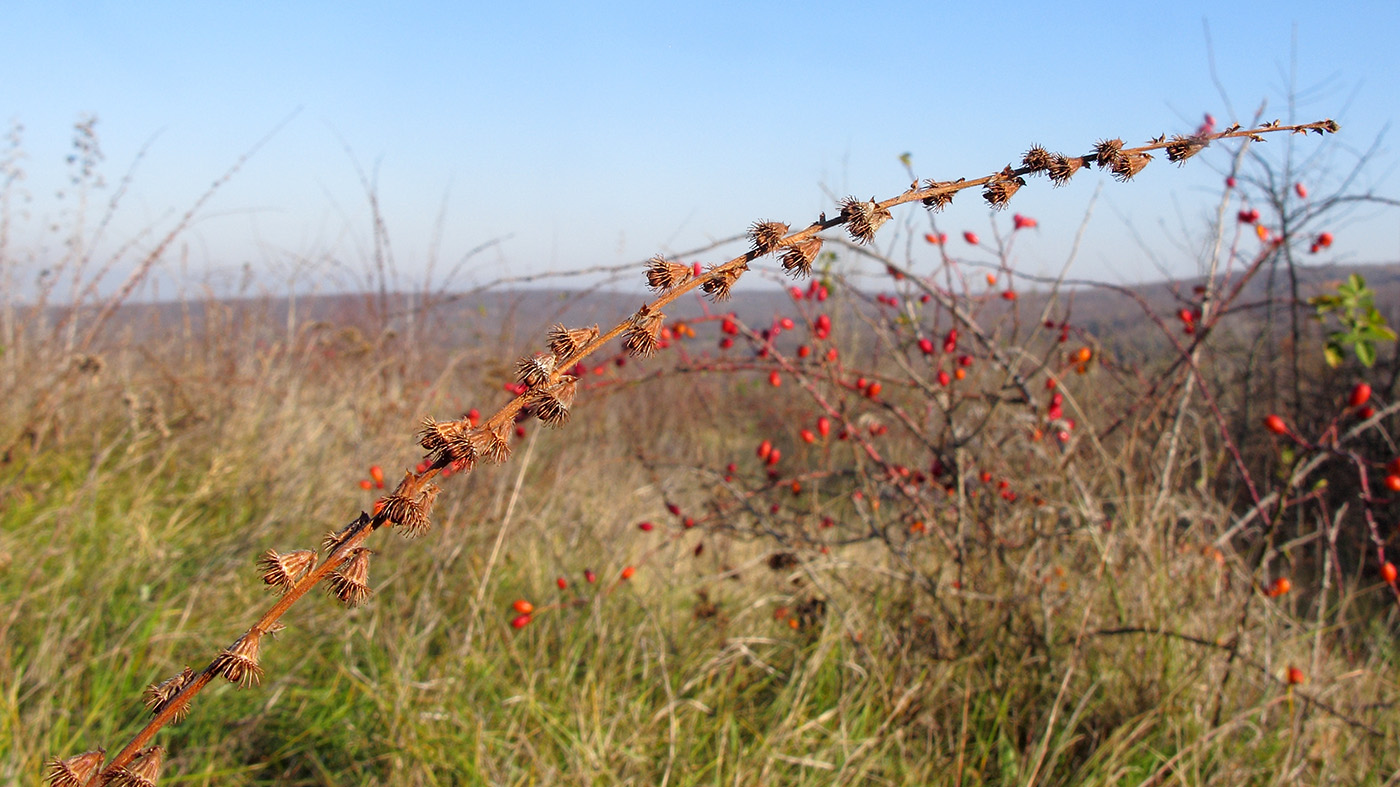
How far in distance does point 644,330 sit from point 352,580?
234 mm

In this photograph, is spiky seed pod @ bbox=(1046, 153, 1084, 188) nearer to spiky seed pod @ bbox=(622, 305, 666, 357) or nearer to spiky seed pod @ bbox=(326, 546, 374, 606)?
spiky seed pod @ bbox=(622, 305, 666, 357)

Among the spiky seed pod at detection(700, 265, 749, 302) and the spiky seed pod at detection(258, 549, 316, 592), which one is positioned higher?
the spiky seed pod at detection(700, 265, 749, 302)

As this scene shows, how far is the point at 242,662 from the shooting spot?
50 cm

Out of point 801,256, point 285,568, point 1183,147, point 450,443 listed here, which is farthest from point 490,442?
point 1183,147

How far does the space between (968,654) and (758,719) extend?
60 cm

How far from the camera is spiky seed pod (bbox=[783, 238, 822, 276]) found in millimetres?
615

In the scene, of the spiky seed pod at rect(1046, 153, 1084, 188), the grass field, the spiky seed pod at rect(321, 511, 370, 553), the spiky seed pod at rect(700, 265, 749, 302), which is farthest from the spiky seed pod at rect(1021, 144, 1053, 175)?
the grass field

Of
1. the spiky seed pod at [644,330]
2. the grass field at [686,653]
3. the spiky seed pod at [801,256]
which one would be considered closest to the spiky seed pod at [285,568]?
the spiky seed pod at [644,330]

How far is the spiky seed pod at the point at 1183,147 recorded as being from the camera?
70cm

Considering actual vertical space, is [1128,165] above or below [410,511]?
above

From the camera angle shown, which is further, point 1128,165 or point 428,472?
point 1128,165

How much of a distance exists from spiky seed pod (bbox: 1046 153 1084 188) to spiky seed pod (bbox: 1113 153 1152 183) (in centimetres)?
3

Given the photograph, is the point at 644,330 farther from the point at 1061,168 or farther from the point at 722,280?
the point at 1061,168

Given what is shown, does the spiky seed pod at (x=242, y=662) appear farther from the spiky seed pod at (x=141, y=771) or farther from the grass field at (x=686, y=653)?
the grass field at (x=686, y=653)
